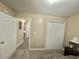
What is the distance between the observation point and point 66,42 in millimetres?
5145

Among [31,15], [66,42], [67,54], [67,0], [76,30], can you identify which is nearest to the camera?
[67,0]

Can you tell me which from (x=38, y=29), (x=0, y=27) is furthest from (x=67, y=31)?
(x=0, y=27)

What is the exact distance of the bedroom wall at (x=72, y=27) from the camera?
4371 mm

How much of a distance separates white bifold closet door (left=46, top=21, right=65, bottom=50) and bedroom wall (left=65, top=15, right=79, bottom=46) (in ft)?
1.29

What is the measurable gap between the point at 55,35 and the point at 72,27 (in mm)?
1178

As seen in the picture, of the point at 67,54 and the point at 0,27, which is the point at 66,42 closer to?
the point at 67,54

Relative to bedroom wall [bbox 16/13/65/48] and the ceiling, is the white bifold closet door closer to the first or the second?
bedroom wall [bbox 16/13/65/48]

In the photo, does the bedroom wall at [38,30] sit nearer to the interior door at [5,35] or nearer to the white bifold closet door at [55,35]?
the white bifold closet door at [55,35]

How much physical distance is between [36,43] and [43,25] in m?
1.29

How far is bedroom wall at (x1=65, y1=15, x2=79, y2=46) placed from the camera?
437cm

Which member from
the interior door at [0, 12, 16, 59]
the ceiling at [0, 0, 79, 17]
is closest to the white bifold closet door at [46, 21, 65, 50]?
the ceiling at [0, 0, 79, 17]

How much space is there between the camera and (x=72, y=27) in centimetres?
474

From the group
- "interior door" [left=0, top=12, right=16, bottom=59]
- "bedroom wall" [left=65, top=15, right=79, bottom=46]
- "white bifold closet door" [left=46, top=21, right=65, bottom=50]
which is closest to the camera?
"interior door" [left=0, top=12, right=16, bottom=59]

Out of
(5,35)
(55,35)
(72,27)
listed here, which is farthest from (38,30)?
(5,35)
